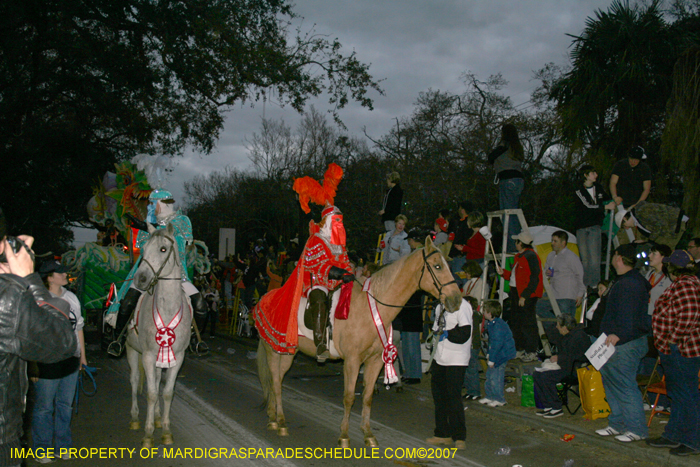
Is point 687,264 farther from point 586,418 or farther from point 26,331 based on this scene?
point 26,331

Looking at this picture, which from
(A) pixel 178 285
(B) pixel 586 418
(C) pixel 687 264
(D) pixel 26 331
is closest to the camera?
(D) pixel 26 331

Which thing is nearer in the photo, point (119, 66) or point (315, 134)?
point (119, 66)

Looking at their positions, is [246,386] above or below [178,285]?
below

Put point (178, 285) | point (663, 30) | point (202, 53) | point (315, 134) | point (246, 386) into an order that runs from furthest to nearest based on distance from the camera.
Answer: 1. point (315, 134)
2. point (202, 53)
3. point (663, 30)
4. point (246, 386)
5. point (178, 285)

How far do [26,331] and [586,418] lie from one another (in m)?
6.86

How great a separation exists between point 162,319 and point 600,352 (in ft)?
16.7

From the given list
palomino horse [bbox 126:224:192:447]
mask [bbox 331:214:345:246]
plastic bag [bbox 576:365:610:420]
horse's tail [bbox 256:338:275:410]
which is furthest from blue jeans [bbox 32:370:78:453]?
plastic bag [bbox 576:365:610:420]

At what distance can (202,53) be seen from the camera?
17.0 metres

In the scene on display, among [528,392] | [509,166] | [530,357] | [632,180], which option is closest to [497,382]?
[528,392]

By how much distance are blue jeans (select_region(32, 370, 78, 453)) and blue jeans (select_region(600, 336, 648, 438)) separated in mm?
6008

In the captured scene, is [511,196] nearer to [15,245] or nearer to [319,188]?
[319,188]

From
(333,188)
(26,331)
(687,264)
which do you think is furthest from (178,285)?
(687,264)

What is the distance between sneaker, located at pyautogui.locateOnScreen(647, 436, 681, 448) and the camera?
577 centimetres

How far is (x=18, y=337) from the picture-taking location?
2695 mm
